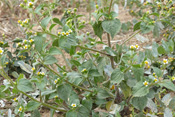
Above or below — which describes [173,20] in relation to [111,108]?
above

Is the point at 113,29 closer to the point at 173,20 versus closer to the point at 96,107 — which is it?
the point at 96,107

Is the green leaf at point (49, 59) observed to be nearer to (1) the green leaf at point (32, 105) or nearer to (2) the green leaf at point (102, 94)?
(1) the green leaf at point (32, 105)

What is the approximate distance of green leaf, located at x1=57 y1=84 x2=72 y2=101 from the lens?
140 centimetres

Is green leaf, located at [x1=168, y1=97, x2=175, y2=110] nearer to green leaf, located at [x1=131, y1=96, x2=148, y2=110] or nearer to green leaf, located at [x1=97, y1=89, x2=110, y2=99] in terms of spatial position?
green leaf, located at [x1=131, y1=96, x2=148, y2=110]

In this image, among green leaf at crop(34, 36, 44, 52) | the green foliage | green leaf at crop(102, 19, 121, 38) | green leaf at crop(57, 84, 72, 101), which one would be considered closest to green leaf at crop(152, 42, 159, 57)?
the green foliage

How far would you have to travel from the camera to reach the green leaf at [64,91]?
4.59 ft

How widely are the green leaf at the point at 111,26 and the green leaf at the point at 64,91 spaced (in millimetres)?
408

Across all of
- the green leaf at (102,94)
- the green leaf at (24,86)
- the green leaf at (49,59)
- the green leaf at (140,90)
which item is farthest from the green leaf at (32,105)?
the green leaf at (140,90)

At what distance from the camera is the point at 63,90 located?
1.42m

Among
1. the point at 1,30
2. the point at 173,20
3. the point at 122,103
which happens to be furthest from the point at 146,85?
the point at 1,30

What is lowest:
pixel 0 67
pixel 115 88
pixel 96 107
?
pixel 96 107

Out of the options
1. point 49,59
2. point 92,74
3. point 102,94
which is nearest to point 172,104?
point 102,94

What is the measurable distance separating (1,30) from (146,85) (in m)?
2.43

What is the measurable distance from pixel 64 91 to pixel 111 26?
48cm
